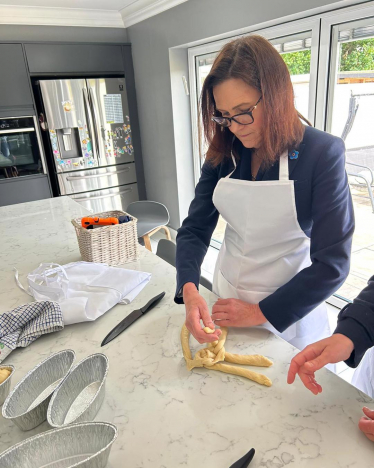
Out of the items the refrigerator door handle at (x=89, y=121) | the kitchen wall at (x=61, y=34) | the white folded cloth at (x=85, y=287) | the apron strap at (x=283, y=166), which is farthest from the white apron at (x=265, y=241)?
the kitchen wall at (x=61, y=34)

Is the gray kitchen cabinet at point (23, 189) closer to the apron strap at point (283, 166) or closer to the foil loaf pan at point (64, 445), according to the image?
the apron strap at point (283, 166)

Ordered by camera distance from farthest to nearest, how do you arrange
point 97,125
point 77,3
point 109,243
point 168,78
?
point 97,125
point 168,78
point 77,3
point 109,243

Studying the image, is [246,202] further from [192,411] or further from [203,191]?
[192,411]

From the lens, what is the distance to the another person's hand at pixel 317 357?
644mm

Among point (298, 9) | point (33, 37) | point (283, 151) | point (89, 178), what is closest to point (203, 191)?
point (283, 151)

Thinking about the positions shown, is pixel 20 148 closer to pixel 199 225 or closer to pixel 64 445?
pixel 199 225

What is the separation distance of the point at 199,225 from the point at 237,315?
0.36 metres

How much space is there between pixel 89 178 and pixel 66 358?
119 inches

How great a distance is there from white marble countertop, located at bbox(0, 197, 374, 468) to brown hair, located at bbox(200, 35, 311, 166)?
475mm

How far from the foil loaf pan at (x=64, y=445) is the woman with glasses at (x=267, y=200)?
299 mm

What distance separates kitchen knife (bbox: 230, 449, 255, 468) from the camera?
1.81ft

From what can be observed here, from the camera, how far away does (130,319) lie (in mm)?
956

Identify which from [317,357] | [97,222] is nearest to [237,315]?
[317,357]

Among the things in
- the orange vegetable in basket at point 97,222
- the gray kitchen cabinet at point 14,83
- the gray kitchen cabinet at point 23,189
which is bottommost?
the gray kitchen cabinet at point 23,189
